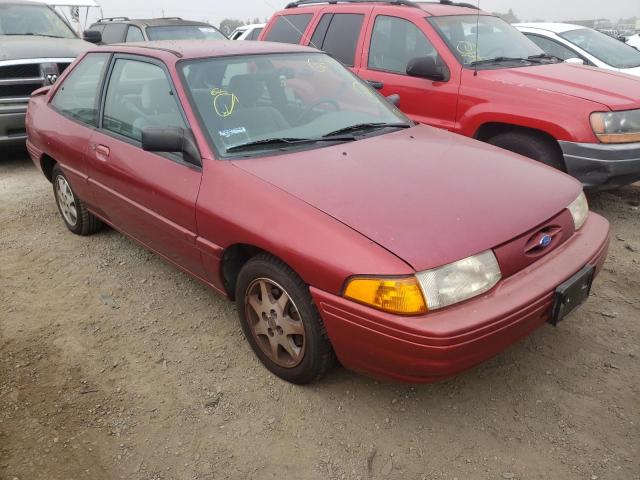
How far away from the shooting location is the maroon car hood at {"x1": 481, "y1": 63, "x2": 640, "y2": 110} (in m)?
4.12

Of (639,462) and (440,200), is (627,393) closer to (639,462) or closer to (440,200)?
(639,462)

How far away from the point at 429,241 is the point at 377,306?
1.10 ft

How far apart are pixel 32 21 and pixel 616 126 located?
24.5 ft

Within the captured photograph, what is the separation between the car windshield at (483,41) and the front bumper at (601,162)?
1.16 metres

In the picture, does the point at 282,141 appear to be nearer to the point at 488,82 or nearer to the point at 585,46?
the point at 488,82

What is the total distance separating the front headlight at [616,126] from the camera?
13.2ft

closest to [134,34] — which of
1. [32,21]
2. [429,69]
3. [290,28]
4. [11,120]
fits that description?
[32,21]

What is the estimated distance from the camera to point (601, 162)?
158 inches

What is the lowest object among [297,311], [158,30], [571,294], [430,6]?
[297,311]

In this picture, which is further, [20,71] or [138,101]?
[20,71]

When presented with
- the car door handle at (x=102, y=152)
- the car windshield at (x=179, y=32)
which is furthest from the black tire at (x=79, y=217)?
the car windshield at (x=179, y=32)

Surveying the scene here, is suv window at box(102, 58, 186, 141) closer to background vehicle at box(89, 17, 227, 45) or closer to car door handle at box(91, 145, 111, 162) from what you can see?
car door handle at box(91, 145, 111, 162)

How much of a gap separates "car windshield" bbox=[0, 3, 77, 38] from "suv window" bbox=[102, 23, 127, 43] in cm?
126

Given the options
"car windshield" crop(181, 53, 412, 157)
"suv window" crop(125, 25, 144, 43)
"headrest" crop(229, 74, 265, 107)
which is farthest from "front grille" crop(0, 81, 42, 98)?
"headrest" crop(229, 74, 265, 107)
